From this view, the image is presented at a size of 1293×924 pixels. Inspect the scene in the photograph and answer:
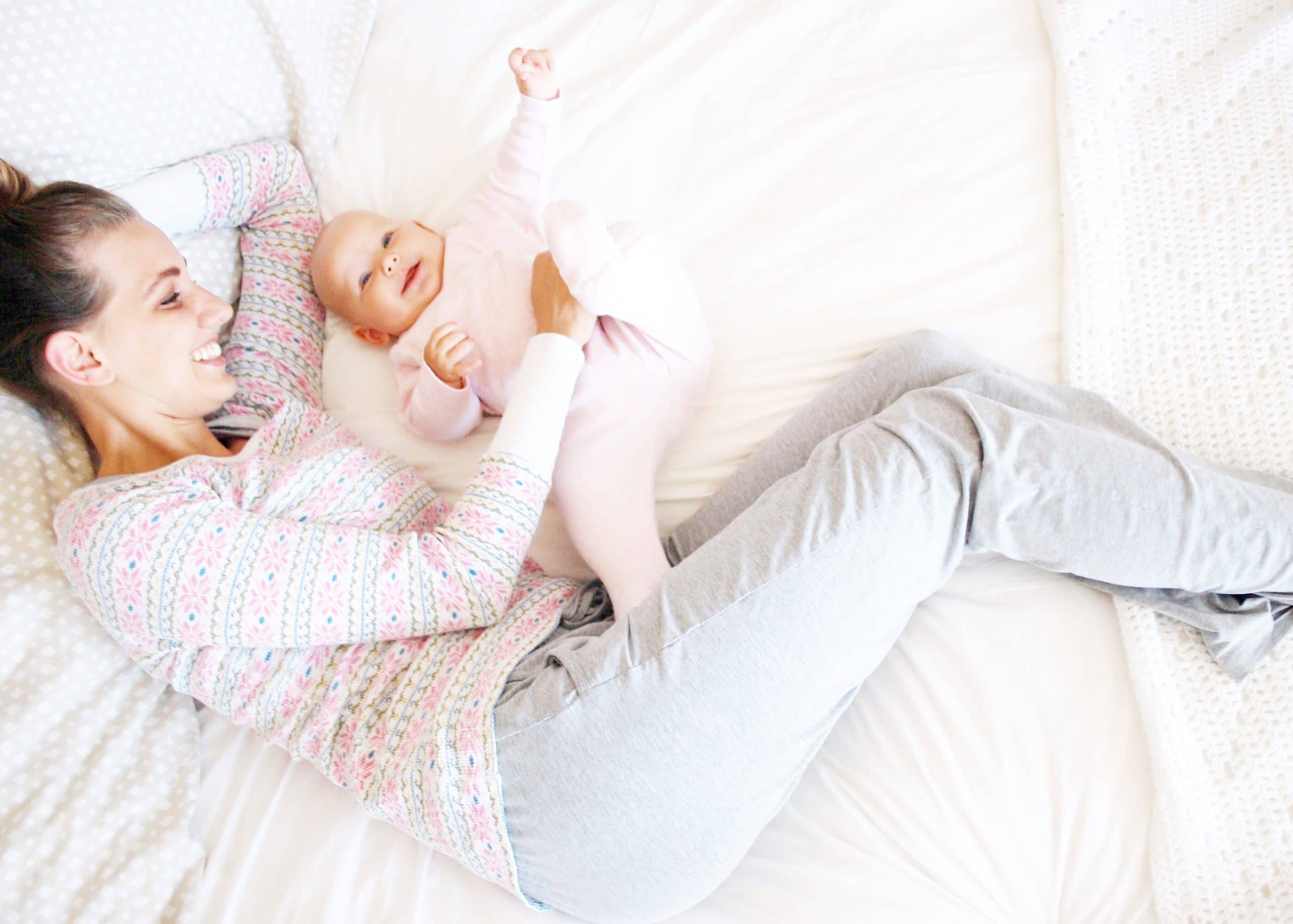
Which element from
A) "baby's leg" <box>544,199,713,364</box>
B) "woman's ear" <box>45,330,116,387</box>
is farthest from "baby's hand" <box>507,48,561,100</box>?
"woman's ear" <box>45,330,116,387</box>

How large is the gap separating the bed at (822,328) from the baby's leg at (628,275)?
8 cm

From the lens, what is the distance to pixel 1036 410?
3.01 ft

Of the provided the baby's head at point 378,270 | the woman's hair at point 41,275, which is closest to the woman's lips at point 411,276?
the baby's head at point 378,270

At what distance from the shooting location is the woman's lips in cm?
120

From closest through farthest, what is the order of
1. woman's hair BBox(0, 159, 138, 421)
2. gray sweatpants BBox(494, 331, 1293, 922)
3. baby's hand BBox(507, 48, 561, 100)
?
gray sweatpants BBox(494, 331, 1293, 922), woman's hair BBox(0, 159, 138, 421), baby's hand BBox(507, 48, 561, 100)

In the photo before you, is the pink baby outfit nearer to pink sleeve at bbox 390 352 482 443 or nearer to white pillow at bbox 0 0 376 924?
pink sleeve at bbox 390 352 482 443

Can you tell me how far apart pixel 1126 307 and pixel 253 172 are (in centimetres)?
113

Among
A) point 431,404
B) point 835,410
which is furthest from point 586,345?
point 835,410

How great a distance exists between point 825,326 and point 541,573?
1.49ft

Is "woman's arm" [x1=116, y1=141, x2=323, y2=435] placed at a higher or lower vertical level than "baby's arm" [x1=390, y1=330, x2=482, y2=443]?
higher

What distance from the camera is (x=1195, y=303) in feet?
3.22

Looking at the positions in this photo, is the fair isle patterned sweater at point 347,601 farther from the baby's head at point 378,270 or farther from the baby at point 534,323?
the baby's head at point 378,270

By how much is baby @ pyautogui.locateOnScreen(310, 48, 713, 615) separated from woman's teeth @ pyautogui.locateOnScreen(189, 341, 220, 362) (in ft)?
0.72

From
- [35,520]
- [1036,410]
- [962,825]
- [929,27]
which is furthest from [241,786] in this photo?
[929,27]
